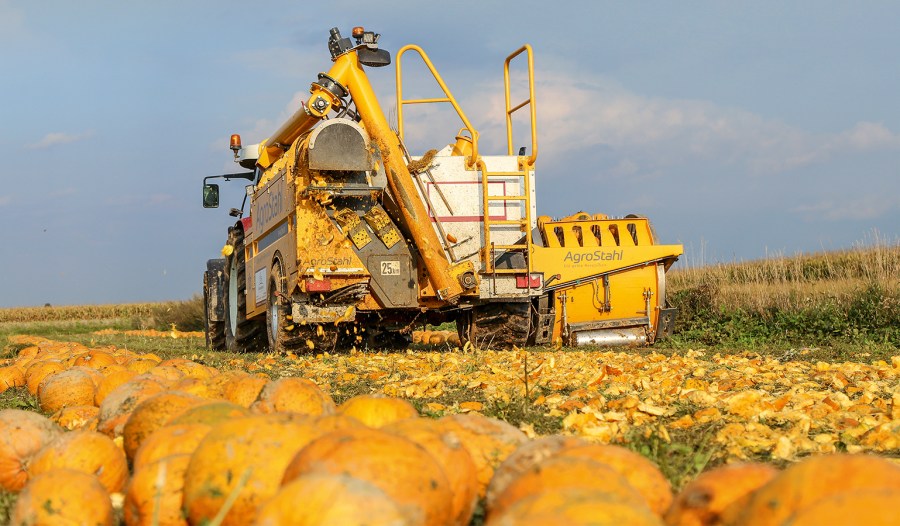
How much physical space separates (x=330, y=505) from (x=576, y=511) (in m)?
0.51

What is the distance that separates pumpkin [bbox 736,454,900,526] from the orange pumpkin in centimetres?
316

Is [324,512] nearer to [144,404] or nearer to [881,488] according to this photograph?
[881,488]

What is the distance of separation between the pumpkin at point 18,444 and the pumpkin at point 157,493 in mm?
1292

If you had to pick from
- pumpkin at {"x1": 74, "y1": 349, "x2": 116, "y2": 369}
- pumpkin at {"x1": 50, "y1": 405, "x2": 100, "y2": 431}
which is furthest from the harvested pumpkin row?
pumpkin at {"x1": 74, "y1": 349, "x2": 116, "y2": 369}

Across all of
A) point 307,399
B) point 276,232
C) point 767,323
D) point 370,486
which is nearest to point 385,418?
point 307,399

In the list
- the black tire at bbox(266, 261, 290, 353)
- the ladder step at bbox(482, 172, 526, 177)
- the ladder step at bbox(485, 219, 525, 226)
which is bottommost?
the black tire at bbox(266, 261, 290, 353)

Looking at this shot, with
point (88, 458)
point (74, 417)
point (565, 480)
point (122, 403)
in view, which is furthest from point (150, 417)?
point (565, 480)

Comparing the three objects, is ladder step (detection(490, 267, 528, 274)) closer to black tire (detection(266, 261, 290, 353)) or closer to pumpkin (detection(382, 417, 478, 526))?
black tire (detection(266, 261, 290, 353))

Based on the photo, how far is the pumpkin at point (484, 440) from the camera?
313 cm

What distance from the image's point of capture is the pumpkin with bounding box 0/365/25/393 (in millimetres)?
9406

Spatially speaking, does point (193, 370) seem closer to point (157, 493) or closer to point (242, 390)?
point (242, 390)

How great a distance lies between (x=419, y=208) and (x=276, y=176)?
2.17 metres

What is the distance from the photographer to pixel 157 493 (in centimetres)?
277

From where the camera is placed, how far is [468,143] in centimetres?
1336
